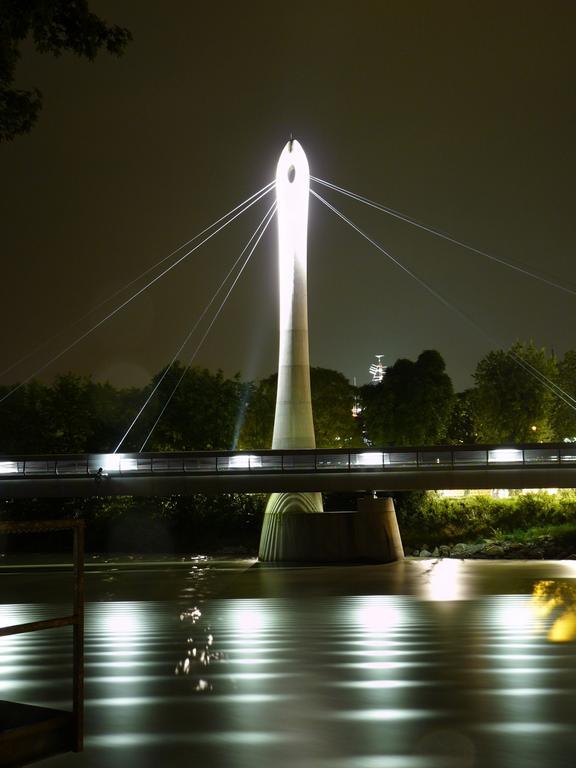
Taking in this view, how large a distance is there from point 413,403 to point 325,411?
8.49m

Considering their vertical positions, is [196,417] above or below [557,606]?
above

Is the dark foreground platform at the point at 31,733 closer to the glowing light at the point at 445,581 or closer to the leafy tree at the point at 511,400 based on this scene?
the glowing light at the point at 445,581

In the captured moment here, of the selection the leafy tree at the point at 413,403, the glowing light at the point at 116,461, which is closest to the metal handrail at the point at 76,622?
the glowing light at the point at 116,461

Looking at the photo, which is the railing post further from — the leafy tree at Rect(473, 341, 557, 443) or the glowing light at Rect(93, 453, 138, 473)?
the leafy tree at Rect(473, 341, 557, 443)

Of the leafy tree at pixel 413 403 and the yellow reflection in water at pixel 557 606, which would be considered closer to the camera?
the yellow reflection in water at pixel 557 606

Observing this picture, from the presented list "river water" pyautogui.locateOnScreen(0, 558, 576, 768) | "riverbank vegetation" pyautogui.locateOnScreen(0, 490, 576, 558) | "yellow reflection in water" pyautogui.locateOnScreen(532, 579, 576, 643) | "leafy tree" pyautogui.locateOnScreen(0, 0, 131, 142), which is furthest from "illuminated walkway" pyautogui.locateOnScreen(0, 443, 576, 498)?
"leafy tree" pyautogui.locateOnScreen(0, 0, 131, 142)

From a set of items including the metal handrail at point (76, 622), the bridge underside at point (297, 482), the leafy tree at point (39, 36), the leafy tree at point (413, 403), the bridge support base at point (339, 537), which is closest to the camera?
the metal handrail at point (76, 622)

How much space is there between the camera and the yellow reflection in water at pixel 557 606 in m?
16.1

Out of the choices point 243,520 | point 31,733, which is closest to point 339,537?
point 243,520

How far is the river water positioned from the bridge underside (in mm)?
20016

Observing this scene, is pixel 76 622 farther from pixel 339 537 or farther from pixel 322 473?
pixel 339 537

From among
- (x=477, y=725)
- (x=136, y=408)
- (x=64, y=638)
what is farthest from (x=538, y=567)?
(x=136, y=408)

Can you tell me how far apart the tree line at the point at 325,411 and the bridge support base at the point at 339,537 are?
88.8ft

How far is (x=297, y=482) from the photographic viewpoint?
4638 centimetres
